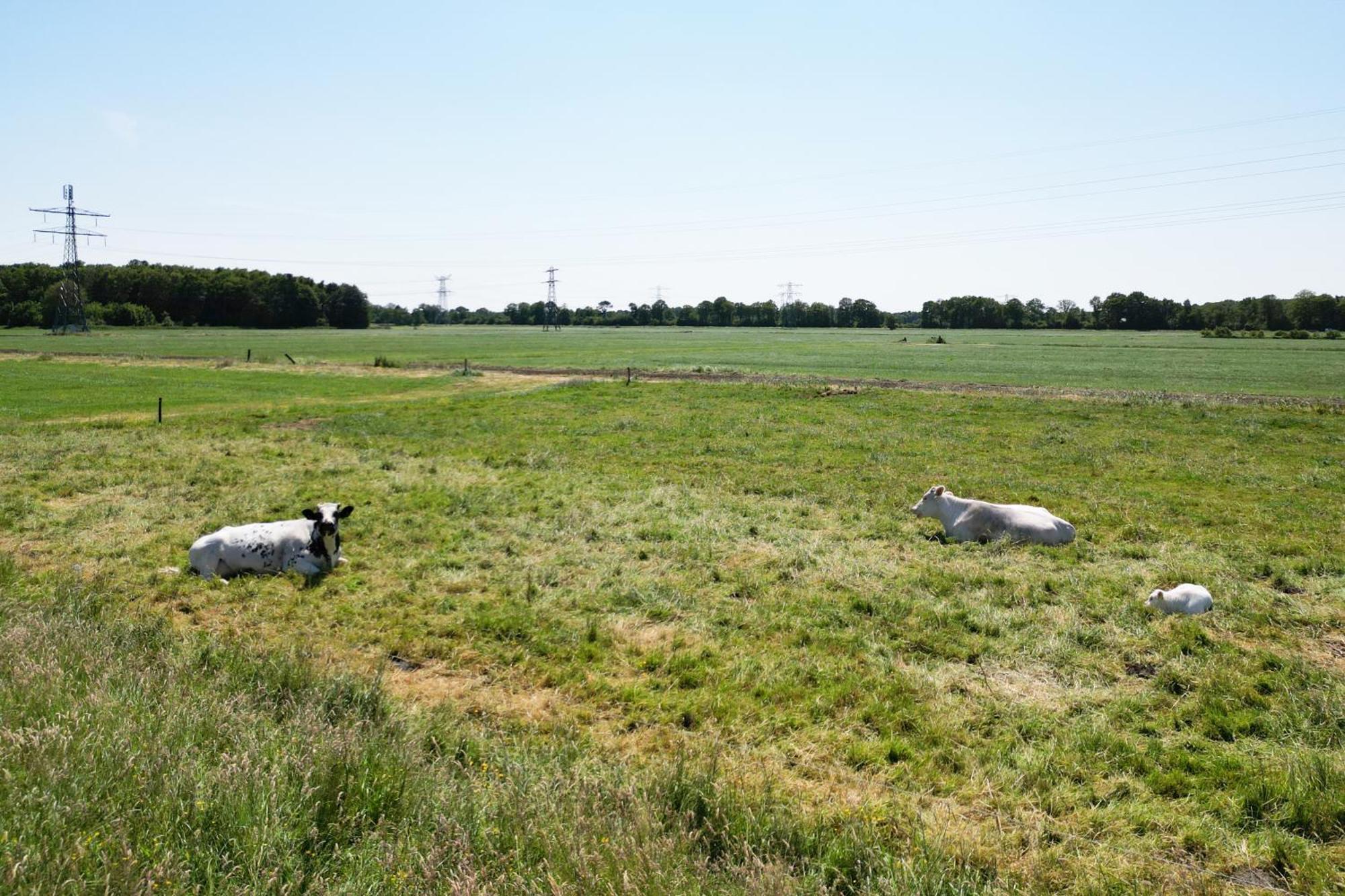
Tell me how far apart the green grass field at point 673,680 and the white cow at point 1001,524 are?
1.64 feet

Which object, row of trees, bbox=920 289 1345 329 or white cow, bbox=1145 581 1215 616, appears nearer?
white cow, bbox=1145 581 1215 616

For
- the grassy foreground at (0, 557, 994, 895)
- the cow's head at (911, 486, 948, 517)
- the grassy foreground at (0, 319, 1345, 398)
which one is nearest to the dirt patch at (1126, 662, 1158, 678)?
the grassy foreground at (0, 557, 994, 895)

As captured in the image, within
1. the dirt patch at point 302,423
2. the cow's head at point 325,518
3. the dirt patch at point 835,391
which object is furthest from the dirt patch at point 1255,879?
the dirt patch at point 835,391

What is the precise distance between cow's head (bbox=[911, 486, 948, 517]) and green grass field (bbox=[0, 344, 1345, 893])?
17.0 inches

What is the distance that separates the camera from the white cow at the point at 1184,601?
9.48 meters

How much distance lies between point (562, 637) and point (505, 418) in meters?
20.9

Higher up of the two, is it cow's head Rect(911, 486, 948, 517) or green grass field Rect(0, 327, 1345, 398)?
green grass field Rect(0, 327, 1345, 398)

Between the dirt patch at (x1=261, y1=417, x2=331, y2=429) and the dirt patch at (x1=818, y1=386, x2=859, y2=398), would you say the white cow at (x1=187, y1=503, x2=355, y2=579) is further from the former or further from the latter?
the dirt patch at (x1=818, y1=386, x2=859, y2=398)

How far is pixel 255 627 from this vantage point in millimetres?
9070

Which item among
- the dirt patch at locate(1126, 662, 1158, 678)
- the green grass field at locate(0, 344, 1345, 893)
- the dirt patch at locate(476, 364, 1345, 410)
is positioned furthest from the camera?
the dirt patch at locate(476, 364, 1345, 410)

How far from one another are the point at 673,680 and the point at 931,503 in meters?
7.95

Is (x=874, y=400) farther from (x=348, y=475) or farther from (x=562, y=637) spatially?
(x=562, y=637)

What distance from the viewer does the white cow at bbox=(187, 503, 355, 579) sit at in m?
10.9

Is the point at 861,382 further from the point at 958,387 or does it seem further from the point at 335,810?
the point at 335,810
